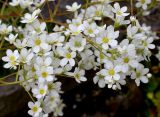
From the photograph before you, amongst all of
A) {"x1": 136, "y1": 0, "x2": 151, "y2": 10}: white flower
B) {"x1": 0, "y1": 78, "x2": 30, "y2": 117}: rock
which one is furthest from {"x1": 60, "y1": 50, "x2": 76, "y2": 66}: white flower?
{"x1": 0, "y1": 78, "x2": 30, "y2": 117}: rock

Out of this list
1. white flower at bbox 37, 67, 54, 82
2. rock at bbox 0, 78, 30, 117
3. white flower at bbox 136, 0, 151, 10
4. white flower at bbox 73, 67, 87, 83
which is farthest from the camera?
rock at bbox 0, 78, 30, 117

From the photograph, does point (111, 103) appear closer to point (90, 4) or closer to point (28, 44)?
point (90, 4)

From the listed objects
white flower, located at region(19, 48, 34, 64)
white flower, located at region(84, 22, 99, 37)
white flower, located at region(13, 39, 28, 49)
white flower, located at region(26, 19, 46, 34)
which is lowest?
white flower, located at region(19, 48, 34, 64)

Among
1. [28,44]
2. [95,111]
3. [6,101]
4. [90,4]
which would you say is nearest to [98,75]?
[28,44]

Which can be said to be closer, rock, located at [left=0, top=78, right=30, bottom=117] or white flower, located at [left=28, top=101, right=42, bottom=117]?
white flower, located at [left=28, top=101, right=42, bottom=117]

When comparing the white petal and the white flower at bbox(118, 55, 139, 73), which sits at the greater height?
the white petal

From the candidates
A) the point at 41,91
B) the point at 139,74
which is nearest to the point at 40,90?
the point at 41,91

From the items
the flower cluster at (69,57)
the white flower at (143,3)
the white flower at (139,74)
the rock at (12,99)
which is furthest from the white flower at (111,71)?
the rock at (12,99)

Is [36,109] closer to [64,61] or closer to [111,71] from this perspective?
[64,61]

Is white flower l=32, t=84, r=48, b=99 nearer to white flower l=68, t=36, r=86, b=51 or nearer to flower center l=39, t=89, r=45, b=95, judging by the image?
flower center l=39, t=89, r=45, b=95
